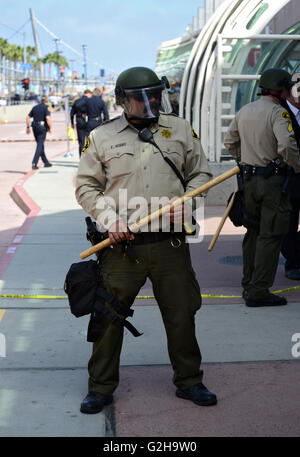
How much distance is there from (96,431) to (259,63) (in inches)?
407

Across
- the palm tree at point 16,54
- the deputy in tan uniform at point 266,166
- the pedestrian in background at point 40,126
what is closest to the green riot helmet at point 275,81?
the deputy in tan uniform at point 266,166

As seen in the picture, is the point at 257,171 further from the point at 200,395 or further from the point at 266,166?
the point at 200,395

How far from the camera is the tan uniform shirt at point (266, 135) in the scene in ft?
19.9

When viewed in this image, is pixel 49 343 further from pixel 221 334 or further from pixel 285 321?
pixel 285 321

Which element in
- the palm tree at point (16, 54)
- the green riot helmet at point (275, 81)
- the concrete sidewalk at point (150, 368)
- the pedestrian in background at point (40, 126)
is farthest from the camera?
the palm tree at point (16, 54)

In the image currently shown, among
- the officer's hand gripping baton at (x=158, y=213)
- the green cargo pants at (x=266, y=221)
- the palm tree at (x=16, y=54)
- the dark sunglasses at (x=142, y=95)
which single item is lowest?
the palm tree at (x=16, y=54)

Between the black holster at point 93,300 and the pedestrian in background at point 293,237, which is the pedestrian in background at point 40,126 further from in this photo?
the black holster at point 93,300

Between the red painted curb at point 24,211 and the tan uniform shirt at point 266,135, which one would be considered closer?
the tan uniform shirt at point 266,135

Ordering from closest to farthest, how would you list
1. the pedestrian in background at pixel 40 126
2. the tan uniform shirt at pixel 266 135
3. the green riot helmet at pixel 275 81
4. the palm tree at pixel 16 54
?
the tan uniform shirt at pixel 266 135, the green riot helmet at pixel 275 81, the pedestrian in background at pixel 40 126, the palm tree at pixel 16 54

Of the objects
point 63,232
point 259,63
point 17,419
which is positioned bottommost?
point 63,232

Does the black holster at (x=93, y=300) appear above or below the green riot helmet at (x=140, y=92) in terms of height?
below

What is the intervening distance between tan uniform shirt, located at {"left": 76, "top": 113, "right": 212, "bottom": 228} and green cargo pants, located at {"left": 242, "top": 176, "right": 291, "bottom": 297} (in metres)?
2.03
